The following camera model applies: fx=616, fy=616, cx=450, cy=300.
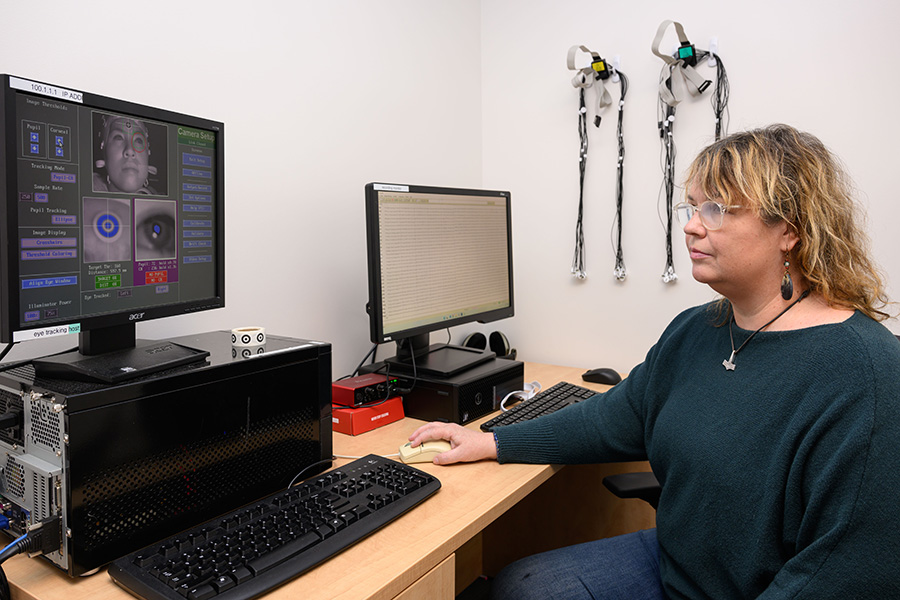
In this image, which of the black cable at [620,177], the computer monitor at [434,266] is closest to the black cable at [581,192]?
the black cable at [620,177]

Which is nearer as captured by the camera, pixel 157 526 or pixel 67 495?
pixel 67 495

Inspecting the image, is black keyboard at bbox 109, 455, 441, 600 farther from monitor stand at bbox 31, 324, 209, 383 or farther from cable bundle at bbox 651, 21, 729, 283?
cable bundle at bbox 651, 21, 729, 283

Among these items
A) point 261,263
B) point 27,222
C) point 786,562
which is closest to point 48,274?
point 27,222

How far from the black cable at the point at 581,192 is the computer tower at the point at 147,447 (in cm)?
132

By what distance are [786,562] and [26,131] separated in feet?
4.27

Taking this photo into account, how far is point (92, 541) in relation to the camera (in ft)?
2.89

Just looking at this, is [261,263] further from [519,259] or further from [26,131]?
[519,259]

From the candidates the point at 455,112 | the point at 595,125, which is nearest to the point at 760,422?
the point at 595,125

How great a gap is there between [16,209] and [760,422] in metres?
1.19

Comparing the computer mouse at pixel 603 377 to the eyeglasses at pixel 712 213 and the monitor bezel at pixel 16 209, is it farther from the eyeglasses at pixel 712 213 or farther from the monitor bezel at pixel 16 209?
the monitor bezel at pixel 16 209

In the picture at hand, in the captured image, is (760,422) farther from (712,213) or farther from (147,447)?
(147,447)

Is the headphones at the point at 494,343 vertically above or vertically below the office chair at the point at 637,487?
above

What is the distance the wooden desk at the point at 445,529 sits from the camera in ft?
2.83

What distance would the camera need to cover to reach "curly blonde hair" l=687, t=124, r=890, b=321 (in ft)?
3.51
